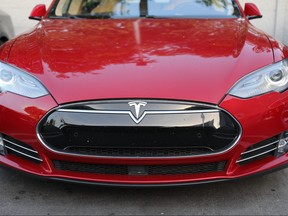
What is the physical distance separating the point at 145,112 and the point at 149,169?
37 centimetres

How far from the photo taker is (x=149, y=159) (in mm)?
2598

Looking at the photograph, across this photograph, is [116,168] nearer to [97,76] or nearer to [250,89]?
[97,76]

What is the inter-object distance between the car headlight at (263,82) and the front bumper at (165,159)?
1.8 inches

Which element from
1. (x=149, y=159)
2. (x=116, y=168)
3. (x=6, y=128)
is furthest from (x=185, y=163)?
(x=6, y=128)

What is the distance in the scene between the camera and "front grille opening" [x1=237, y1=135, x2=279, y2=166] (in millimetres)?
2707

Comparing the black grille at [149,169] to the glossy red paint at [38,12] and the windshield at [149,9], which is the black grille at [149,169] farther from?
the glossy red paint at [38,12]

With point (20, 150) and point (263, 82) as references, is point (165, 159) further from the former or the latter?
point (20, 150)

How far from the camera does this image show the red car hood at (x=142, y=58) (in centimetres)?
262

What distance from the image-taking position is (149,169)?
8.79ft

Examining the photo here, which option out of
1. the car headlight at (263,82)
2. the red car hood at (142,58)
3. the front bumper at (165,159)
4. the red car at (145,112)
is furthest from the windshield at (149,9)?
the front bumper at (165,159)

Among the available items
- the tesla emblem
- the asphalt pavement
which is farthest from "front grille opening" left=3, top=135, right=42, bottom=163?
the tesla emblem

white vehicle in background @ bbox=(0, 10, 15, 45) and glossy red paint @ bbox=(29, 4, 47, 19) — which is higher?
glossy red paint @ bbox=(29, 4, 47, 19)

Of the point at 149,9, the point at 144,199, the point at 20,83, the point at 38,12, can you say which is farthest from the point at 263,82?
the point at 38,12

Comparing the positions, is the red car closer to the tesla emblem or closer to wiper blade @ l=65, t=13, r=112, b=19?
the tesla emblem
